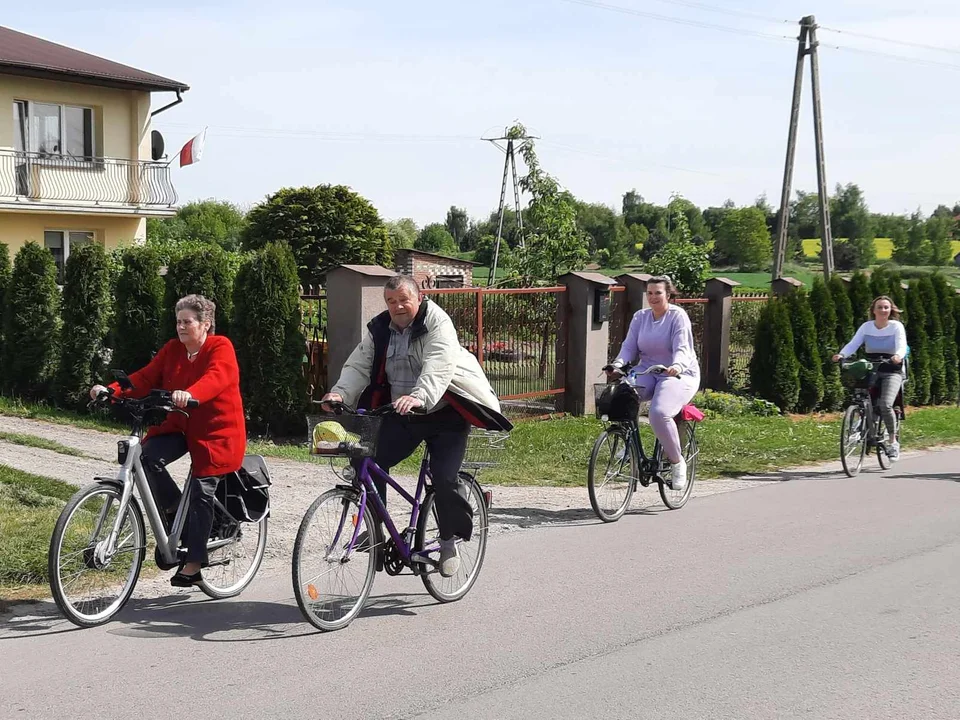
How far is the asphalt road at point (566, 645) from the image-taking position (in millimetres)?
4668

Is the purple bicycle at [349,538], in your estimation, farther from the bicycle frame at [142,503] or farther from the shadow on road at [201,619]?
the bicycle frame at [142,503]

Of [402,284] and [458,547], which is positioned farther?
[458,547]

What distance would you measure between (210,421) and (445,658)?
5.94 feet

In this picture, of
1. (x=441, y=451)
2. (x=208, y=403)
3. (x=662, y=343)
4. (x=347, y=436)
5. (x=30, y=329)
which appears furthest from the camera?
(x=30, y=329)

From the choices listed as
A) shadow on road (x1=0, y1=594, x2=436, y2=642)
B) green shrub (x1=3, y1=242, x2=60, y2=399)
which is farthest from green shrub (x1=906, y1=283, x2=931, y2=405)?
shadow on road (x1=0, y1=594, x2=436, y2=642)

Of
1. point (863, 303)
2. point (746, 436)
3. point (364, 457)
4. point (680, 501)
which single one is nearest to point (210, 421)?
point (364, 457)

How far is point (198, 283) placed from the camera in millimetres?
13094

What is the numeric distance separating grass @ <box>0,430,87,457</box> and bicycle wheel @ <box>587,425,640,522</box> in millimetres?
4970

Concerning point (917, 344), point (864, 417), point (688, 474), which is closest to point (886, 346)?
point (864, 417)

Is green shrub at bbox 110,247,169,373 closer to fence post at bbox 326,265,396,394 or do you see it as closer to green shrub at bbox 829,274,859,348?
fence post at bbox 326,265,396,394

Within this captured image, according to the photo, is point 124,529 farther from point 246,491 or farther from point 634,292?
point 634,292

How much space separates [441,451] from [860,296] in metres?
15.2

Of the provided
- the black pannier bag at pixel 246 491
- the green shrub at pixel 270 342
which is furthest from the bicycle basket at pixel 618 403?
the green shrub at pixel 270 342

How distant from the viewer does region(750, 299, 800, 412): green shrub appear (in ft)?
58.7
